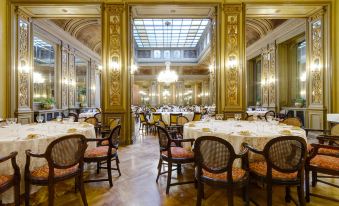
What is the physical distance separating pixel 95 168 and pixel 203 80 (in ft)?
53.3

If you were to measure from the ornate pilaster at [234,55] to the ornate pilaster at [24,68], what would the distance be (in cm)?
560

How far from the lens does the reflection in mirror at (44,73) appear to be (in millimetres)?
7805

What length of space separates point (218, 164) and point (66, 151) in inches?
62.1

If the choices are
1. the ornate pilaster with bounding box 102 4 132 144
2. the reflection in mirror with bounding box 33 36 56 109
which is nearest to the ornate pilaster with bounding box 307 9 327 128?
the ornate pilaster with bounding box 102 4 132 144

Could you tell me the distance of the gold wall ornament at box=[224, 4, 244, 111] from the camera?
5.69 meters

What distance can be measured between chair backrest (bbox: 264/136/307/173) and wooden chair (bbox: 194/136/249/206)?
0.88 ft

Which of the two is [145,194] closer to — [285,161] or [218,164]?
[218,164]

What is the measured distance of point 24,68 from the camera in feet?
20.0

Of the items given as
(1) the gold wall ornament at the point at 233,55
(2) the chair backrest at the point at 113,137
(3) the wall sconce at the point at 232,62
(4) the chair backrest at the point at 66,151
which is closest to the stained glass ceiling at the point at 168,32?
(1) the gold wall ornament at the point at 233,55

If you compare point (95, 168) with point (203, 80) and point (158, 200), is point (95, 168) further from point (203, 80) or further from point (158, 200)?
point (203, 80)

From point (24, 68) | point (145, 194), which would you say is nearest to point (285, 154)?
point (145, 194)

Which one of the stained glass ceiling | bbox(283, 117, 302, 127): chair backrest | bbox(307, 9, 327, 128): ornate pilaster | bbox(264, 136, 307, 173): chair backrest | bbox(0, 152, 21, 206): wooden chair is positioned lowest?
bbox(0, 152, 21, 206): wooden chair

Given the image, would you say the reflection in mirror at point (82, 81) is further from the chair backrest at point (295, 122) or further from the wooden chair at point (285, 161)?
the wooden chair at point (285, 161)

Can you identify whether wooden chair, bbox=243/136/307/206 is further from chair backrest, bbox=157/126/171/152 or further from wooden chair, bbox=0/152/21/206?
wooden chair, bbox=0/152/21/206
